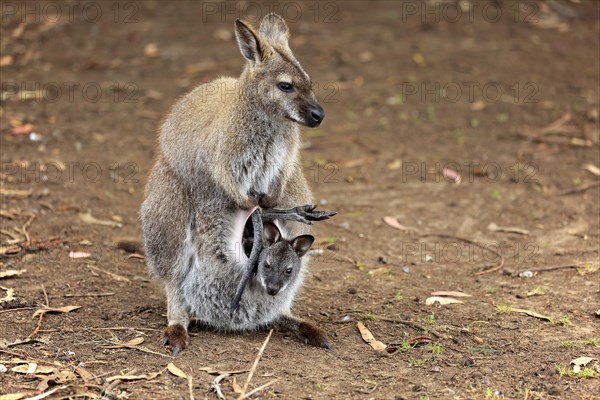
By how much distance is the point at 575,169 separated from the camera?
748 cm

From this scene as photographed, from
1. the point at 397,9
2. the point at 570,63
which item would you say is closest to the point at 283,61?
the point at 570,63

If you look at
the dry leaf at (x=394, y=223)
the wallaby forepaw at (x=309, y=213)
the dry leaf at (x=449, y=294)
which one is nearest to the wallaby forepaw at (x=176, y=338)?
the wallaby forepaw at (x=309, y=213)

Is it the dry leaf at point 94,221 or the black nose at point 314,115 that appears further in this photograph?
the dry leaf at point 94,221

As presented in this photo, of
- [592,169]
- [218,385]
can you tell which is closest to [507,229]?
[592,169]

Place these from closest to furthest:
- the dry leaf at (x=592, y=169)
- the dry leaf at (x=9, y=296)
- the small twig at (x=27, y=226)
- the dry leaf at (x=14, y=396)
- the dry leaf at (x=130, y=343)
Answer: the dry leaf at (x=14, y=396), the dry leaf at (x=130, y=343), the dry leaf at (x=9, y=296), the small twig at (x=27, y=226), the dry leaf at (x=592, y=169)

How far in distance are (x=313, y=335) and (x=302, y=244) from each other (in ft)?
1.65

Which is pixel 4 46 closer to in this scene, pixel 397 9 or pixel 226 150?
pixel 397 9

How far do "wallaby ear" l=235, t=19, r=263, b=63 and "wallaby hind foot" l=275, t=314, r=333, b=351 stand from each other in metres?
1.48

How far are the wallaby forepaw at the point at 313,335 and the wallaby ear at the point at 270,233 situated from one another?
1.65 feet

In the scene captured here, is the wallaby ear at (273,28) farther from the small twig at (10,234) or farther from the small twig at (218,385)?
the small twig at (10,234)

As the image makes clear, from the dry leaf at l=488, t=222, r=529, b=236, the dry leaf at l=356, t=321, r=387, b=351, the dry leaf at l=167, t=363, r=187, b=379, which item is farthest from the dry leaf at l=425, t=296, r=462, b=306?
the dry leaf at l=167, t=363, r=187, b=379

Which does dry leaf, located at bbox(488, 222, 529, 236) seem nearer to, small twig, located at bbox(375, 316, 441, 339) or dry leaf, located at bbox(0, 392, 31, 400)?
small twig, located at bbox(375, 316, 441, 339)

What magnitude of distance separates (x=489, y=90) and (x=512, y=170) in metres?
2.02

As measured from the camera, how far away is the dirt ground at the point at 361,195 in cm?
440
